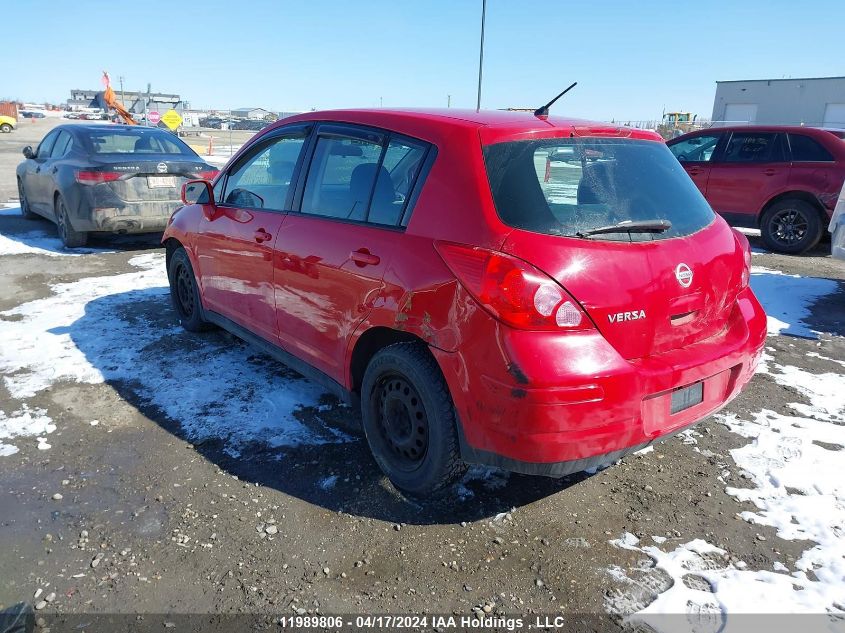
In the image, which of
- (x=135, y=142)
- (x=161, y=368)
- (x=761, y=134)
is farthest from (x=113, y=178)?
(x=761, y=134)

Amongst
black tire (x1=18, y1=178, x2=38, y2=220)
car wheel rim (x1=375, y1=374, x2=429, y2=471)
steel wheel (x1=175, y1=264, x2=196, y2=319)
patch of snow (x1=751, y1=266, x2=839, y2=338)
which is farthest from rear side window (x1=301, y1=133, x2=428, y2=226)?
black tire (x1=18, y1=178, x2=38, y2=220)

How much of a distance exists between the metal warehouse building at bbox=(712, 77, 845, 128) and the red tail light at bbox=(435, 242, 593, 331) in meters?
45.2

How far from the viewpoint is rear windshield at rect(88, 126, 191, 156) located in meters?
8.52

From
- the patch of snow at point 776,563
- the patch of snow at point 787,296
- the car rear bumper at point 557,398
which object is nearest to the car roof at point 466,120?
the car rear bumper at point 557,398

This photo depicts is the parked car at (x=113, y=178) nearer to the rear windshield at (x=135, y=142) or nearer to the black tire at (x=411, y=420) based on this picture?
the rear windshield at (x=135, y=142)

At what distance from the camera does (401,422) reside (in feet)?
10.1

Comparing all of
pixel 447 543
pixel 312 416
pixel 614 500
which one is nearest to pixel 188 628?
pixel 447 543

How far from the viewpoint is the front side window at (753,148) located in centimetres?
908

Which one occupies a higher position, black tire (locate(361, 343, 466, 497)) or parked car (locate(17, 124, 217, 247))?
parked car (locate(17, 124, 217, 247))

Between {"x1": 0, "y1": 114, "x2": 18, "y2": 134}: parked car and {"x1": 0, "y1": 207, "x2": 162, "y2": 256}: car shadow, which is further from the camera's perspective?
{"x1": 0, "y1": 114, "x2": 18, "y2": 134}: parked car

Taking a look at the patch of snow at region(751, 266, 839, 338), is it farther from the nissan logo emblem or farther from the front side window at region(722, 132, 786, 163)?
the nissan logo emblem

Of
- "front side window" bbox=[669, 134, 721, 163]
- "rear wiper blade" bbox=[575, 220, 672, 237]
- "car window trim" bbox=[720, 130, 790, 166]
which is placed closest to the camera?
"rear wiper blade" bbox=[575, 220, 672, 237]

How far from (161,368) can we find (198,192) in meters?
1.33

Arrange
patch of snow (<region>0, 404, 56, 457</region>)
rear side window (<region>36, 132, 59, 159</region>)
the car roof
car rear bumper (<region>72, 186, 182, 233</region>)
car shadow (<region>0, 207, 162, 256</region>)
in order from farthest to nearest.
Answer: rear side window (<region>36, 132, 59, 159</region>) → car shadow (<region>0, 207, 162, 256</region>) → car rear bumper (<region>72, 186, 182, 233</region>) → patch of snow (<region>0, 404, 56, 457</region>) → the car roof
